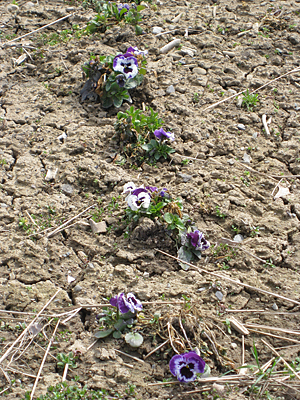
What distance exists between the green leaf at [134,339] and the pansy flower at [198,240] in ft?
2.43

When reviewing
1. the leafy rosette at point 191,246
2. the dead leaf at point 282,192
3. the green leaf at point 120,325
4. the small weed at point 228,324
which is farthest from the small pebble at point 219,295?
the dead leaf at point 282,192

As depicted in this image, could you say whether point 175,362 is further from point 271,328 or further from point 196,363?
point 271,328

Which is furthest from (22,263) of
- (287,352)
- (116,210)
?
(287,352)

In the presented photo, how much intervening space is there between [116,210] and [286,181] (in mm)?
1422

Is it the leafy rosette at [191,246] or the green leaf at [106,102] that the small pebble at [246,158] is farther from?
the green leaf at [106,102]

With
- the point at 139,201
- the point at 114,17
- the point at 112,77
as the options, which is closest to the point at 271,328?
the point at 139,201

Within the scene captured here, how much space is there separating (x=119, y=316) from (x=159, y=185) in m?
1.21

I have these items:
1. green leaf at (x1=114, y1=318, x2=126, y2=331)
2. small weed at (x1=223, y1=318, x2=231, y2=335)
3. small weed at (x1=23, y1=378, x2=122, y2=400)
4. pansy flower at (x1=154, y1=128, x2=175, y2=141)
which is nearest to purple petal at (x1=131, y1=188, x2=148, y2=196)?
pansy flower at (x1=154, y1=128, x2=175, y2=141)

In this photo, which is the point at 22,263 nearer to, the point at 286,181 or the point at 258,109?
the point at 286,181

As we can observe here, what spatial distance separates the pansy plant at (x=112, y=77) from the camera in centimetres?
372

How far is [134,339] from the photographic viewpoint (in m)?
2.33

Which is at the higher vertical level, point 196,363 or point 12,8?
point 12,8

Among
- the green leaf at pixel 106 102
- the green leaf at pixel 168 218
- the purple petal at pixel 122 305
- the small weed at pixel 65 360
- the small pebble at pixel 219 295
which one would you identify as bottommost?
the small weed at pixel 65 360

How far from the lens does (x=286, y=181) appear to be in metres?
3.35
